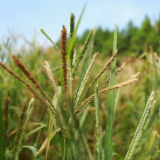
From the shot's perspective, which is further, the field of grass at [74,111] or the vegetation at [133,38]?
the vegetation at [133,38]

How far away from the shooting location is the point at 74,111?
36cm

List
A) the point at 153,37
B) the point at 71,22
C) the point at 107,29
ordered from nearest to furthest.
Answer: the point at 71,22, the point at 153,37, the point at 107,29

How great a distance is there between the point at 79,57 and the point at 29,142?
2.93 ft

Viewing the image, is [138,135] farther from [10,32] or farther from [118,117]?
[10,32]

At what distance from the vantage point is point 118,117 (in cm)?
170

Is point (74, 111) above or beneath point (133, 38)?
beneath

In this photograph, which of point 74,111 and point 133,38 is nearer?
point 74,111

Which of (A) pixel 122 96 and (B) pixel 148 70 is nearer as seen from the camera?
(B) pixel 148 70

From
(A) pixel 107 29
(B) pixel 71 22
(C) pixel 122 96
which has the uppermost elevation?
(A) pixel 107 29

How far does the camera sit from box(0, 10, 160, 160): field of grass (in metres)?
0.31

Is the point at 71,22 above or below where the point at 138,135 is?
above

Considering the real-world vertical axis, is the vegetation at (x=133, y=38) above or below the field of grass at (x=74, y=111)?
above

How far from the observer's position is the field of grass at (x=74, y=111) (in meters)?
0.31

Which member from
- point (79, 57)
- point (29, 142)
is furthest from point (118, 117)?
point (79, 57)
